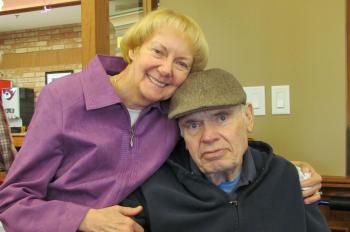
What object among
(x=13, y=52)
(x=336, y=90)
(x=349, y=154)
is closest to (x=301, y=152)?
(x=349, y=154)

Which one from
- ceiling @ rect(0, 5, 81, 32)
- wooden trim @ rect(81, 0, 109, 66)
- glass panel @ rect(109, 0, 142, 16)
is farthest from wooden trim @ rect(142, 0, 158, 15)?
ceiling @ rect(0, 5, 81, 32)

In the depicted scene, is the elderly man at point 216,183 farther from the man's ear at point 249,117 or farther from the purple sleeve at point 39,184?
the purple sleeve at point 39,184

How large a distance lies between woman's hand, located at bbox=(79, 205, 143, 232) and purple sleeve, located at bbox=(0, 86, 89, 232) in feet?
0.08

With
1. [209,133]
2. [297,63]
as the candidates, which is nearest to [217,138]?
[209,133]

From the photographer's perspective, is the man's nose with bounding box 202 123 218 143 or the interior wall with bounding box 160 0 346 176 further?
the interior wall with bounding box 160 0 346 176

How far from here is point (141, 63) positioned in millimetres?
1309

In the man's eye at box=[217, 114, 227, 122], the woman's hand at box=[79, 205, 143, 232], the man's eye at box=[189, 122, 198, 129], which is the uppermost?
the man's eye at box=[217, 114, 227, 122]

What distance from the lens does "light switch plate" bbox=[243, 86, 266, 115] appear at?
7.14 feet

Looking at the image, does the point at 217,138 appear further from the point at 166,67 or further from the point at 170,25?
the point at 170,25

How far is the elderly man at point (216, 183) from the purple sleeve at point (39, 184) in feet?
0.77

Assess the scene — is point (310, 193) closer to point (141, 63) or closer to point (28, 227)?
point (141, 63)

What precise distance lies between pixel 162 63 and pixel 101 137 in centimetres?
30

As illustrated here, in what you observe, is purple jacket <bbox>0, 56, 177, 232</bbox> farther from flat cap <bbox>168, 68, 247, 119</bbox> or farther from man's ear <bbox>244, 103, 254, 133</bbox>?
man's ear <bbox>244, 103, 254, 133</bbox>

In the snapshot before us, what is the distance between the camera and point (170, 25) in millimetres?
1320
